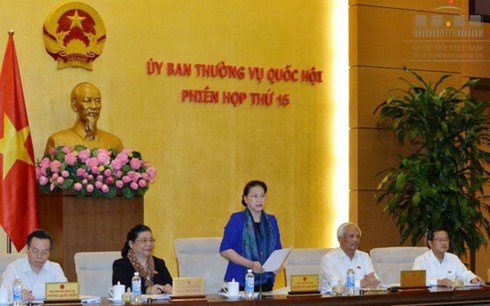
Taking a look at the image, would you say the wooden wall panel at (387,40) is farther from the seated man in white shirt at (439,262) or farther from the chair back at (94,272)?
the chair back at (94,272)

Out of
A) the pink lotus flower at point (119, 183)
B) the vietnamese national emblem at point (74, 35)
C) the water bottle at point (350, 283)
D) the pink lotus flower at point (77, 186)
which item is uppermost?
the vietnamese national emblem at point (74, 35)

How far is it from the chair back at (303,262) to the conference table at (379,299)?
3.75 feet

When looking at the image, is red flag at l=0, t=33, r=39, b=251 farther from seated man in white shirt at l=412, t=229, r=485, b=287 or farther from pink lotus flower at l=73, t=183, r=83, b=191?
seated man in white shirt at l=412, t=229, r=485, b=287

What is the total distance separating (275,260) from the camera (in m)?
6.05

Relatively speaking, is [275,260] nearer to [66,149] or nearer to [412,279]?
[412,279]

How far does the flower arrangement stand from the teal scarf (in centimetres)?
151

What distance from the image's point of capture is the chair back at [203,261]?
22.8 ft

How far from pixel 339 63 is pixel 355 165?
1.06m

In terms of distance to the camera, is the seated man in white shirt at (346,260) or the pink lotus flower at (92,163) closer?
the seated man in white shirt at (346,260)

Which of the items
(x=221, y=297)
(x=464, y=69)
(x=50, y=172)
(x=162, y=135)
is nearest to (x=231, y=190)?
(x=162, y=135)

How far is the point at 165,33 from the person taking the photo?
8977 mm
